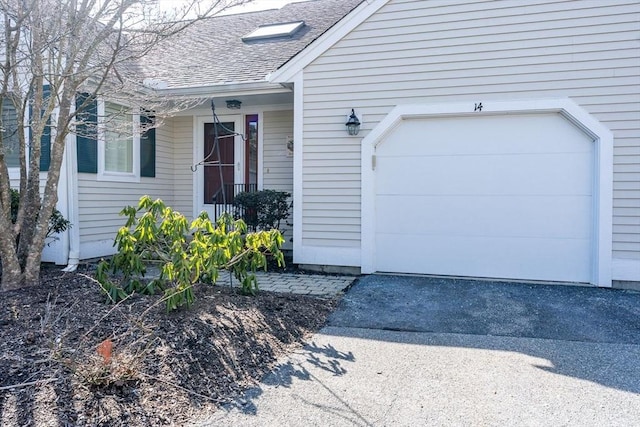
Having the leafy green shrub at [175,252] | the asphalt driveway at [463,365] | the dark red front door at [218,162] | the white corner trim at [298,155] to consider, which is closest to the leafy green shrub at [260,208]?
the white corner trim at [298,155]

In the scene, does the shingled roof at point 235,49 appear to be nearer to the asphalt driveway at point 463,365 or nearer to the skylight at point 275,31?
the skylight at point 275,31

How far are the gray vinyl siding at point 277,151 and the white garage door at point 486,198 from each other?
86.9 inches

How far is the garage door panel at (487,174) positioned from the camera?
5.77 meters

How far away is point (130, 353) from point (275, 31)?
7561 millimetres

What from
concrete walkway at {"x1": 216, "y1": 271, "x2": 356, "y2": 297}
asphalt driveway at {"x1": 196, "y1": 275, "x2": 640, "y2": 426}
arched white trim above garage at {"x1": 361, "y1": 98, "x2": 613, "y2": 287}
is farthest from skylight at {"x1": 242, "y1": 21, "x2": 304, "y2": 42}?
asphalt driveway at {"x1": 196, "y1": 275, "x2": 640, "y2": 426}

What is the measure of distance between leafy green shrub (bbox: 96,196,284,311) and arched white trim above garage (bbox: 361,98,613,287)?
236 centimetres

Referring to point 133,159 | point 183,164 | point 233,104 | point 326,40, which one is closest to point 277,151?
point 233,104

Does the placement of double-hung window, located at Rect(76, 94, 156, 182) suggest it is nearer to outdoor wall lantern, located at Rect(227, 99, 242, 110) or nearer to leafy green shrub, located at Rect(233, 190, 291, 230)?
outdoor wall lantern, located at Rect(227, 99, 242, 110)

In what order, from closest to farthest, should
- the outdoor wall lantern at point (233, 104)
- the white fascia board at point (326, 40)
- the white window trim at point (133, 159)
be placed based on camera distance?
1. the white fascia board at point (326, 40)
2. the white window trim at point (133, 159)
3. the outdoor wall lantern at point (233, 104)

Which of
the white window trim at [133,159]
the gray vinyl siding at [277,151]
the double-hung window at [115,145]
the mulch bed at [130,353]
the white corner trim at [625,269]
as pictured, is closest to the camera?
the mulch bed at [130,353]

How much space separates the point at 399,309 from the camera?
4879 millimetres

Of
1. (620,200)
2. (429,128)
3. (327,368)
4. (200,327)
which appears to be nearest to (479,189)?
(429,128)

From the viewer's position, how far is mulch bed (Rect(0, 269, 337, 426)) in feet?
8.34

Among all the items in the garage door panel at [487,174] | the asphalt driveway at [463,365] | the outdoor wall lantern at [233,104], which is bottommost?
the asphalt driveway at [463,365]
